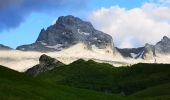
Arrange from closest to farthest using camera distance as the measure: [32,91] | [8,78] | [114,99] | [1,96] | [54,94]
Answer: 1. [1,96]
2. [32,91]
3. [54,94]
4. [8,78]
5. [114,99]

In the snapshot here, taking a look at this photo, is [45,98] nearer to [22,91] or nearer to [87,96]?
[22,91]

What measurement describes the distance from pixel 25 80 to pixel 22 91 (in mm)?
20094

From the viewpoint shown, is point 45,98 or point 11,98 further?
point 45,98

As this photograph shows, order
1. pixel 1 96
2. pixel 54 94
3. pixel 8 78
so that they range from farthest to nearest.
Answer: pixel 8 78 < pixel 54 94 < pixel 1 96

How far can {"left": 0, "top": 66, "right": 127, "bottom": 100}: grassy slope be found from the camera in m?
75.9

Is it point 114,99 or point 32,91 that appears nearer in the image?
point 32,91

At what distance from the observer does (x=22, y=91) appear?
8012 cm

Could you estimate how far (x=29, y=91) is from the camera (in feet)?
273

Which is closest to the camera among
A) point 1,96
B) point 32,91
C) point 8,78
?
point 1,96

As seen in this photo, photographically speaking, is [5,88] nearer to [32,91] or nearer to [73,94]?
[32,91]

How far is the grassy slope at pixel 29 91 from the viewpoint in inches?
2989

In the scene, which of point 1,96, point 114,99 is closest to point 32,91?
point 1,96

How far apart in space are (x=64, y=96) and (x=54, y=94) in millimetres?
2809

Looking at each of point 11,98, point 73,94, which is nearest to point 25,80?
point 73,94
